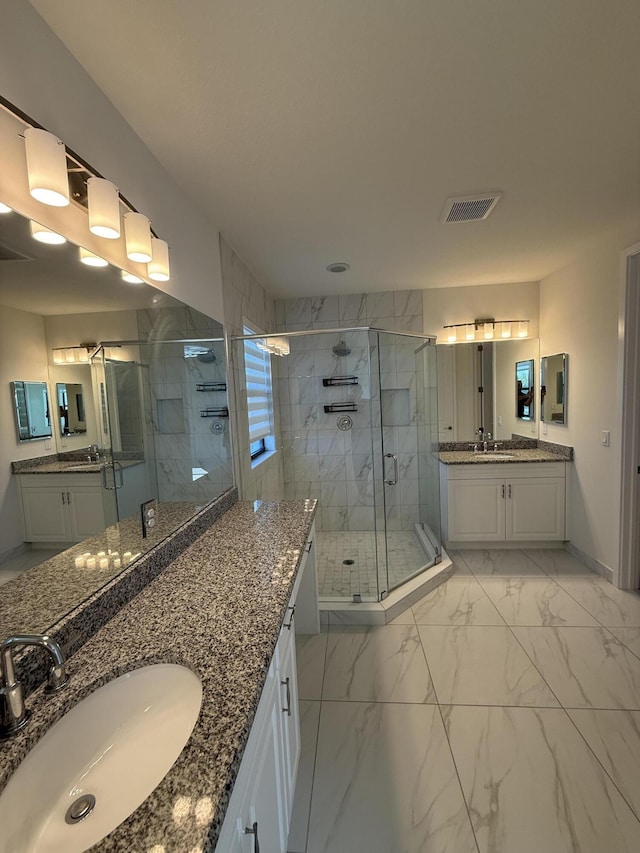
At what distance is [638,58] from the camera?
1.24m

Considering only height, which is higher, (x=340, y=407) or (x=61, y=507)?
(x=340, y=407)

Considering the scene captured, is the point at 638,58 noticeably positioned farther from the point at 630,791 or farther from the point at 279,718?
the point at 630,791

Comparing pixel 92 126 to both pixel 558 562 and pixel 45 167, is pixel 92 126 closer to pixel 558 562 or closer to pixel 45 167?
pixel 45 167

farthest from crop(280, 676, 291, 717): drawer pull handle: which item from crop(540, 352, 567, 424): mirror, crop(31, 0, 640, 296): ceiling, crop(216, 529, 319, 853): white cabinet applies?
crop(540, 352, 567, 424): mirror

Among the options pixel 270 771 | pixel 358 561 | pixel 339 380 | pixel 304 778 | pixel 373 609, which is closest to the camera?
pixel 270 771

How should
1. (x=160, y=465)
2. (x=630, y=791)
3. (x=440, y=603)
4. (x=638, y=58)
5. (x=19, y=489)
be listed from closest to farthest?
(x=19, y=489), (x=638, y=58), (x=630, y=791), (x=160, y=465), (x=440, y=603)

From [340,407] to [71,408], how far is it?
9.90ft

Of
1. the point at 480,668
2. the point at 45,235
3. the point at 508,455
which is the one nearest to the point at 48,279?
the point at 45,235

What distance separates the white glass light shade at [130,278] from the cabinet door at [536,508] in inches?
130

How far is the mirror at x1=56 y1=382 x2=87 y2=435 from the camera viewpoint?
99 cm

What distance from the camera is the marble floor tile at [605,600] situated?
2393 millimetres

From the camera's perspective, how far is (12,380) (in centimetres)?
87

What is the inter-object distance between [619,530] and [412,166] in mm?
2788

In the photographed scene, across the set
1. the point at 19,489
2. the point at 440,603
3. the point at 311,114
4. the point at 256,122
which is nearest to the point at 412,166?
the point at 311,114
